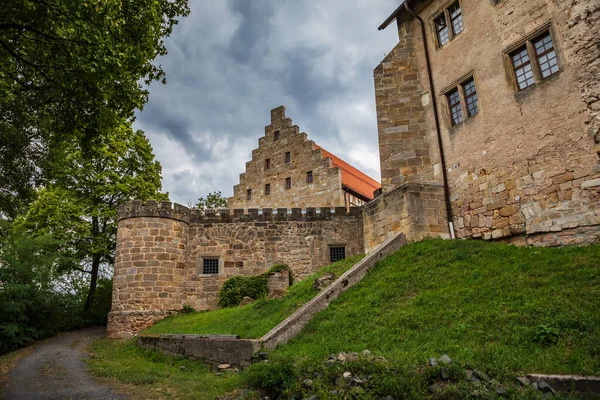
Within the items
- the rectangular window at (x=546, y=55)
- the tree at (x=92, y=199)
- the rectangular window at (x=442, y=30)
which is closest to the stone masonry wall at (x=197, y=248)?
the tree at (x=92, y=199)

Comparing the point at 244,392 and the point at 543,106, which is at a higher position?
the point at 543,106

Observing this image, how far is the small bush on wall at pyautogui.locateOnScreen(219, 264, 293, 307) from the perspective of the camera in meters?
17.8

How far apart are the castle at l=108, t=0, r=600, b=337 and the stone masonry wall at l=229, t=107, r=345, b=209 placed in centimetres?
754

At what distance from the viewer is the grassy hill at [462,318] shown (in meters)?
5.49

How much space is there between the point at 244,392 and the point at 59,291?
15.3m

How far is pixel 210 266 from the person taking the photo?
62.2 ft

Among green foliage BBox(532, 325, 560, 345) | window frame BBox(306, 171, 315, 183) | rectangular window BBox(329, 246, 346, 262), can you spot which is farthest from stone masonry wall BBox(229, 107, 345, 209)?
green foliage BBox(532, 325, 560, 345)

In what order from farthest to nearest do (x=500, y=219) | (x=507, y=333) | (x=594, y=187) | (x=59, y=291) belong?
1. (x=59, y=291)
2. (x=500, y=219)
3. (x=594, y=187)
4. (x=507, y=333)

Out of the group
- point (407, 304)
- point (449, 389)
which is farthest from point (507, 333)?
point (407, 304)

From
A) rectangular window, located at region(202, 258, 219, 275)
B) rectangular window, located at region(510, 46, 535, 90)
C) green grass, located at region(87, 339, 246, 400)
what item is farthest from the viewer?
rectangular window, located at region(202, 258, 219, 275)

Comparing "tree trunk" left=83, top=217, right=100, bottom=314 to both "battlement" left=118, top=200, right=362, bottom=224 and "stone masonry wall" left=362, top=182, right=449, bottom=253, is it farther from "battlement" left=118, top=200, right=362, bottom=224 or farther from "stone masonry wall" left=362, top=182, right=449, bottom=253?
"stone masonry wall" left=362, top=182, right=449, bottom=253

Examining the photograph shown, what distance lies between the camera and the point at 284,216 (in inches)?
780

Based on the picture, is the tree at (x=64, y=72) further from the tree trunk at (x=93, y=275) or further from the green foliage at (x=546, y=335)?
the tree trunk at (x=93, y=275)

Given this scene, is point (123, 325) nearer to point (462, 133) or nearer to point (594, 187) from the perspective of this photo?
point (462, 133)
